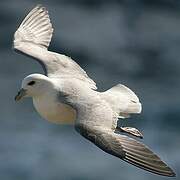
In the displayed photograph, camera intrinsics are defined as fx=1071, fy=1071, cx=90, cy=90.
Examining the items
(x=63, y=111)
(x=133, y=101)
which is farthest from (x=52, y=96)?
(x=133, y=101)

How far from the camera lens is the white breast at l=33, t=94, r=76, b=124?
642cm

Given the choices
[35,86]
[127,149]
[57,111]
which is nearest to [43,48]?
[35,86]

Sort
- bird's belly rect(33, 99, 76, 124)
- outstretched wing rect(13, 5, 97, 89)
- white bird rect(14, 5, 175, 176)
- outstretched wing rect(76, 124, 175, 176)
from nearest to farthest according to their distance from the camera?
outstretched wing rect(76, 124, 175, 176)
white bird rect(14, 5, 175, 176)
bird's belly rect(33, 99, 76, 124)
outstretched wing rect(13, 5, 97, 89)

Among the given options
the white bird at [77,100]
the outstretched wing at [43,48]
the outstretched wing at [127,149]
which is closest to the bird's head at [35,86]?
the white bird at [77,100]

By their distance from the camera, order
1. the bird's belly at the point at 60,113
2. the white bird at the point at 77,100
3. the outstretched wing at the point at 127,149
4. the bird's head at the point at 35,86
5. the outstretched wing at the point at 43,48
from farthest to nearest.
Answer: the outstretched wing at the point at 43,48
the bird's head at the point at 35,86
the bird's belly at the point at 60,113
the white bird at the point at 77,100
the outstretched wing at the point at 127,149

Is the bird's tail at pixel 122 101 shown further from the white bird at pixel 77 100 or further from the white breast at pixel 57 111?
the white breast at pixel 57 111

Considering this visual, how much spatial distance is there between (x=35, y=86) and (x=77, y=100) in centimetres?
46

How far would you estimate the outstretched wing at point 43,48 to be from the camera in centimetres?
720

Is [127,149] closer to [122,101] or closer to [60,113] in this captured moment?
[60,113]

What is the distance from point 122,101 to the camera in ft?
22.6

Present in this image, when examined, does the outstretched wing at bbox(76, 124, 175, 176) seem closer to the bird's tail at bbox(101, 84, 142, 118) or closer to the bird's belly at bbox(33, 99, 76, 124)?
the bird's belly at bbox(33, 99, 76, 124)

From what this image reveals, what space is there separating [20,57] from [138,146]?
9.98 m

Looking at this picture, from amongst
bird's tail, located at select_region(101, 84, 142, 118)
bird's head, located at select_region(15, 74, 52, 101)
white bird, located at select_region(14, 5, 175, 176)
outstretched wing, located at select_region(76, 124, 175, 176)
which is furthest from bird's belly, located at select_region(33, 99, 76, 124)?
outstretched wing, located at select_region(76, 124, 175, 176)

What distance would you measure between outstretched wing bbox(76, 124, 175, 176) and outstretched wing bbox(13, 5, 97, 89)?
3.12ft
